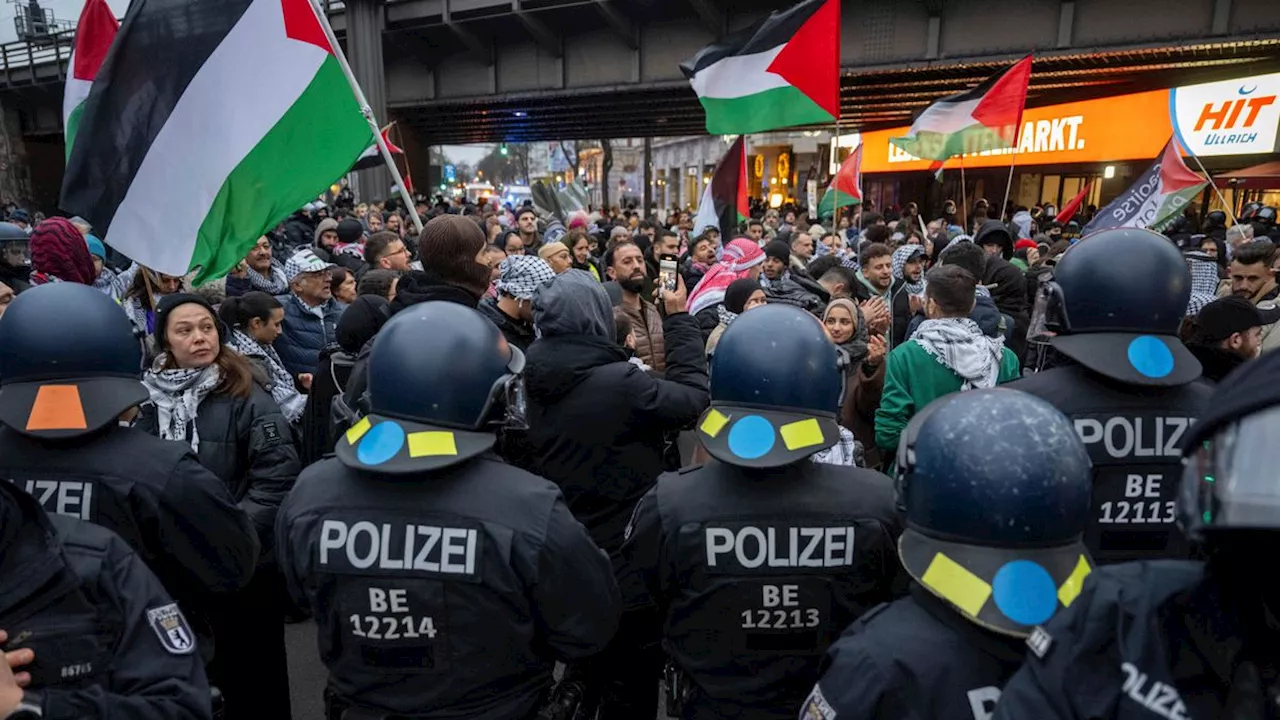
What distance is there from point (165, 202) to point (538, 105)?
2042 cm

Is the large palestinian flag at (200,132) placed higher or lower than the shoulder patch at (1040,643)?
higher

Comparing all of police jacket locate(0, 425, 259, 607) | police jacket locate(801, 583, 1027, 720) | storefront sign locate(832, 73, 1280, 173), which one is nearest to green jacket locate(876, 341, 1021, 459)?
police jacket locate(801, 583, 1027, 720)

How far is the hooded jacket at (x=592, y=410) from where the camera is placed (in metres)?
3.07

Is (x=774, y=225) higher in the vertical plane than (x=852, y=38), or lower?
lower

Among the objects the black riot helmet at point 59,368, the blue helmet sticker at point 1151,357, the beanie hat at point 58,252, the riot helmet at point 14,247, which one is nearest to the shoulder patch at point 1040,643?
the blue helmet sticker at point 1151,357

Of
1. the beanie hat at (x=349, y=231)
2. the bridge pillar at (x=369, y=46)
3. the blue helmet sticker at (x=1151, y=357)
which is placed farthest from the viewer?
the bridge pillar at (x=369, y=46)

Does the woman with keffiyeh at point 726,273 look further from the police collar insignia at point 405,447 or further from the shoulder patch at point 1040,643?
the shoulder patch at point 1040,643

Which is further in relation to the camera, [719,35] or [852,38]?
[719,35]

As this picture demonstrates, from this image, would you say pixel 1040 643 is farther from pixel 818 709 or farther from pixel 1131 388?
pixel 1131 388

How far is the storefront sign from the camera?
47.4 ft

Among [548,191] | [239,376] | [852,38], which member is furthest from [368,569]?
[852,38]

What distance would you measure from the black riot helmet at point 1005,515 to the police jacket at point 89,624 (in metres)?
1.62

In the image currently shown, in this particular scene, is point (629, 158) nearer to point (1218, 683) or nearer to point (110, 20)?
point (110, 20)

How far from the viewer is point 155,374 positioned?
10.9ft
